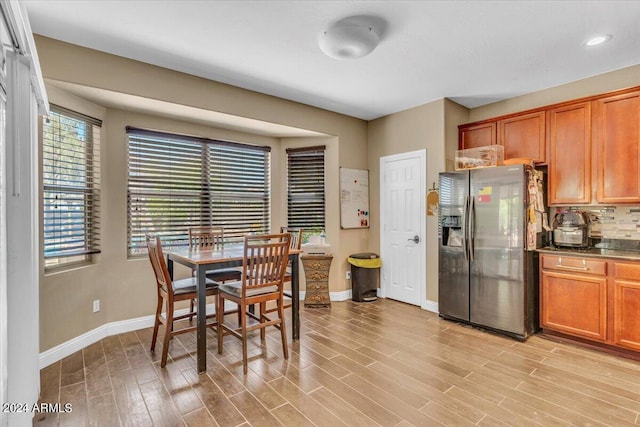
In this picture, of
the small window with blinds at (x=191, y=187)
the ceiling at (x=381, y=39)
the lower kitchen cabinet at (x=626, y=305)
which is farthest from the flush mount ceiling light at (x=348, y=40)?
the lower kitchen cabinet at (x=626, y=305)

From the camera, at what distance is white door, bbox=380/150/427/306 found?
418 cm

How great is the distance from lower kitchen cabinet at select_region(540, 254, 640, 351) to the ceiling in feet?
6.21

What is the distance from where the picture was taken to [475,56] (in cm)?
282

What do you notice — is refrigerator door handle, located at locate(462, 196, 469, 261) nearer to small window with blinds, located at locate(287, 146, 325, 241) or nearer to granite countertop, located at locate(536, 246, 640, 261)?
granite countertop, located at locate(536, 246, 640, 261)

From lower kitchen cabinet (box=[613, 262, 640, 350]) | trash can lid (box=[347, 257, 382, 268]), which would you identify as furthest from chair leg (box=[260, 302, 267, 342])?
lower kitchen cabinet (box=[613, 262, 640, 350])

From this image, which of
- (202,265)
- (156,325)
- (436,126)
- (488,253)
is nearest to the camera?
(202,265)

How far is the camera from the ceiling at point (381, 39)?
2145 millimetres

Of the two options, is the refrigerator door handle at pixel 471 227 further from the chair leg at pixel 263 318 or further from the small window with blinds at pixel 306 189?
the chair leg at pixel 263 318

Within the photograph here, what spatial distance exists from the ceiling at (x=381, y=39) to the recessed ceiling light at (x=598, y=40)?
0.18 ft

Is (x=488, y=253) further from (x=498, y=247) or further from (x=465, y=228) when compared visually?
(x=465, y=228)

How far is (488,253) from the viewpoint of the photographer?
336 centimetres

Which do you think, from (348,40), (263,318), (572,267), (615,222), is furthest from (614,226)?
(263,318)

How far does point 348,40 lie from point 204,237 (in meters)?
2.60

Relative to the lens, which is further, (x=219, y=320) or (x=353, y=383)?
(x=219, y=320)
